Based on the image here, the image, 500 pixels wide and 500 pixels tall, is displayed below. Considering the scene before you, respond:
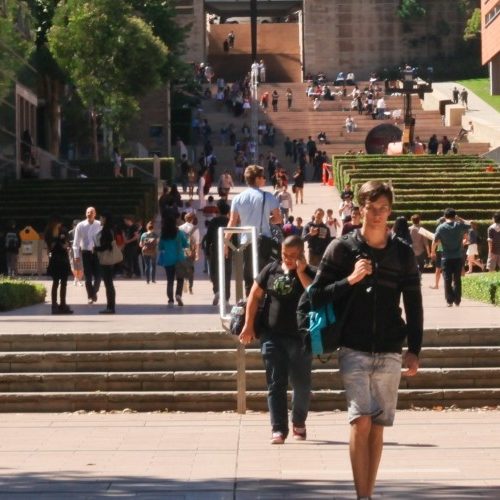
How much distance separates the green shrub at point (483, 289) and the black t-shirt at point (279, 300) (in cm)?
944

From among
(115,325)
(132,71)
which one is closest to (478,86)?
(132,71)

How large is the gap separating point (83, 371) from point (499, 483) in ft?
17.9

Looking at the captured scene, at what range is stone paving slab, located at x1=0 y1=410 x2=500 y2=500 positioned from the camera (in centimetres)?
938

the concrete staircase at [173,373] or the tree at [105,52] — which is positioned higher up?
the tree at [105,52]

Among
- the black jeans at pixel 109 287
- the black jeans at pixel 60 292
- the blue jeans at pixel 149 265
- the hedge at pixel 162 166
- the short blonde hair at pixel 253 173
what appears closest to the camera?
the short blonde hair at pixel 253 173

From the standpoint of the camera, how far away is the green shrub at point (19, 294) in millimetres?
20547

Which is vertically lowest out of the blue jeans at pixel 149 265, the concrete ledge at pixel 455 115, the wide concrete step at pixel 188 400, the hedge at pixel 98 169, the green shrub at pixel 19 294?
the wide concrete step at pixel 188 400

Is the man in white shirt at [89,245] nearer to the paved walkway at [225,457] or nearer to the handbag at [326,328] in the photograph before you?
the paved walkway at [225,457]

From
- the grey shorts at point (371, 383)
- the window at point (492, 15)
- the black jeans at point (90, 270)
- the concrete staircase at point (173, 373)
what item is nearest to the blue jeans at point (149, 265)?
the black jeans at point (90, 270)

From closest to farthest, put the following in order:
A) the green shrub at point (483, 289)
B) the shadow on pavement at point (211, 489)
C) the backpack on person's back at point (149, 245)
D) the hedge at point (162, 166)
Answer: the shadow on pavement at point (211, 489)
the green shrub at point (483, 289)
the backpack on person's back at point (149, 245)
the hedge at point (162, 166)

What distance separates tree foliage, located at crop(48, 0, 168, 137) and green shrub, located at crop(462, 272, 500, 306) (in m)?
29.2

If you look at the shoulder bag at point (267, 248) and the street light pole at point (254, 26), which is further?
the street light pole at point (254, 26)

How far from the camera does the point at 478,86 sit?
287 feet

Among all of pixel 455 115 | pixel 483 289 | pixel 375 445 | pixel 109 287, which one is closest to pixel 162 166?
pixel 455 115
